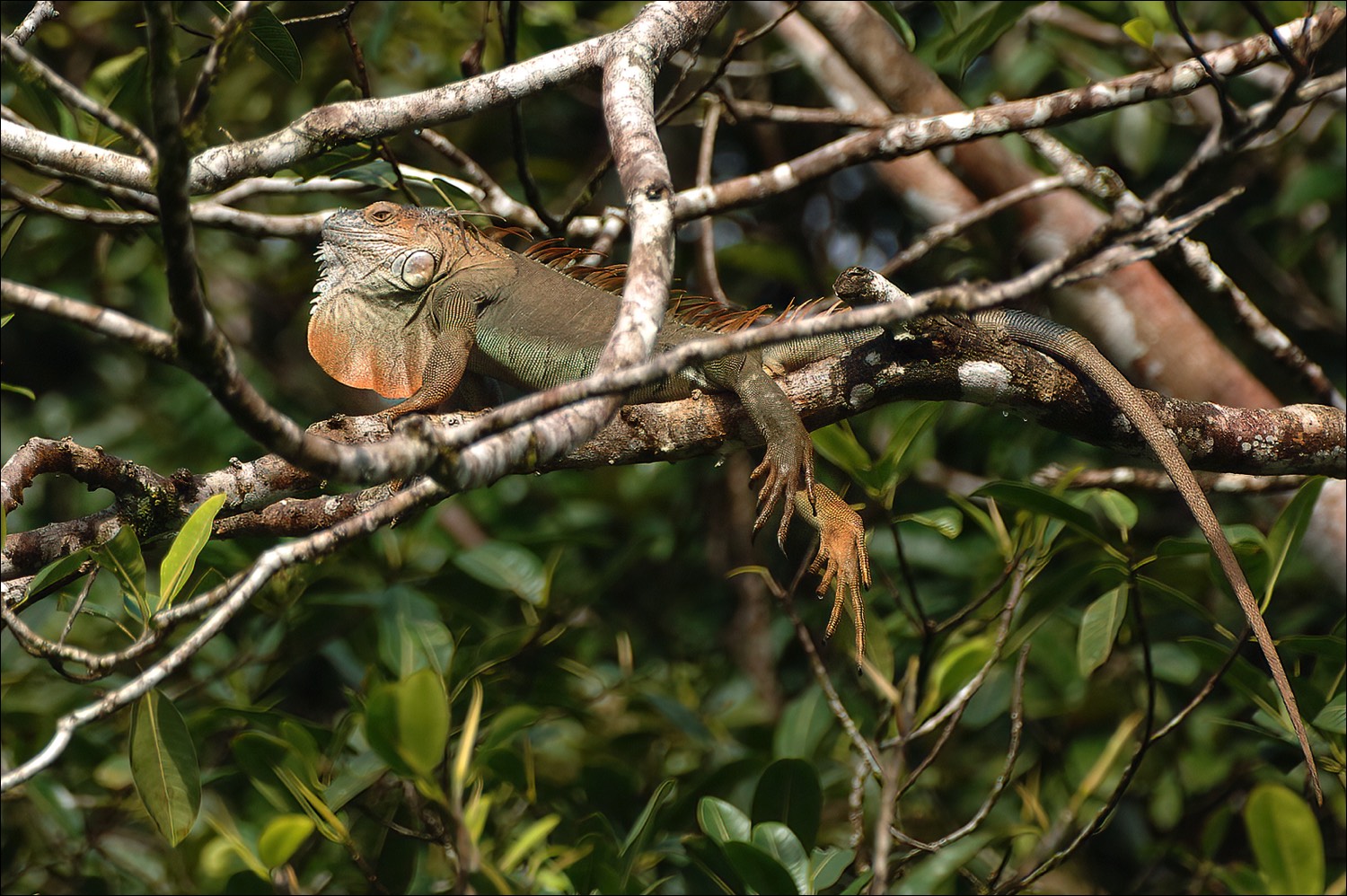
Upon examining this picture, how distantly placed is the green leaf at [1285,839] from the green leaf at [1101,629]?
889mm

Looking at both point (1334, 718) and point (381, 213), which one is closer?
point (1334, 718)

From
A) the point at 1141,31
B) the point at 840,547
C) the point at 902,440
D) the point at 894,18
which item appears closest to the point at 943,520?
the point at 902,440

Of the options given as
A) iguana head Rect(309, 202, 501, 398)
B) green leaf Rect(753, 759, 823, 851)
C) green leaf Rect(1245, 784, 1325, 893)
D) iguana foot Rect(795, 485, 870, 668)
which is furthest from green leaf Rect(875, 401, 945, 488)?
iguana head Rect(309, 202, 501, 398)

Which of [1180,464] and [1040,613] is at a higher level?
[1180,464]

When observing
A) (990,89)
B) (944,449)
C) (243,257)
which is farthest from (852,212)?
(243,257)

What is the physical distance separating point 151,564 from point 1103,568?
415cm

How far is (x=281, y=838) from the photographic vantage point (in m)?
2.02

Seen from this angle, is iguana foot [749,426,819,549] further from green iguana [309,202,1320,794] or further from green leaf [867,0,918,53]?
green leaf [867,0,918,53]

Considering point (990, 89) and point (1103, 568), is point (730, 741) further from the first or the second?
point (990, 89)

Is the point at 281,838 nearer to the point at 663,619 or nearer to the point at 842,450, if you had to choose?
the point at 842,450

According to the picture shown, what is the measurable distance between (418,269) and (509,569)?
3.68 ft

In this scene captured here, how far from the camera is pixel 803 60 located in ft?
16.1

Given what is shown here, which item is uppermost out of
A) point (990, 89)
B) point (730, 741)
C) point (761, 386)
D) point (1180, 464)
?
point (990, 89)

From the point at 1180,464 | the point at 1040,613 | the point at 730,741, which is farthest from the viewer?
the point at 730,741
